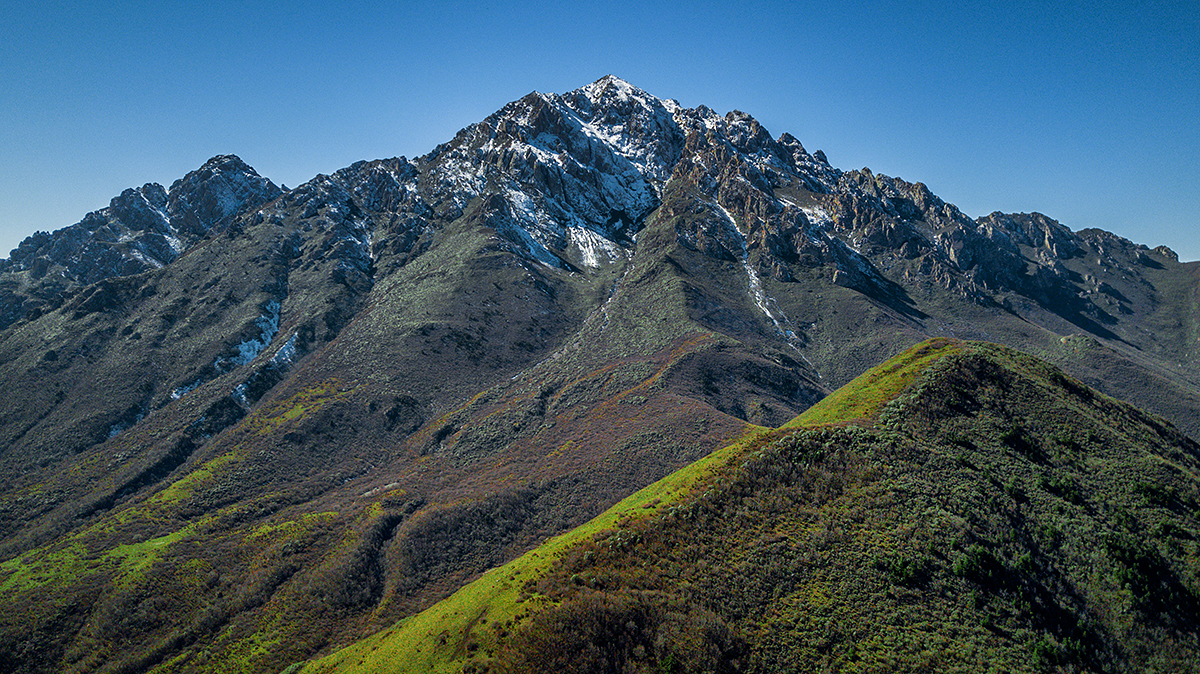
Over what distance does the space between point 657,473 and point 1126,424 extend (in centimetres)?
5581

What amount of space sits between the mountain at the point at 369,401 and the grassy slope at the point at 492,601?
1778 centimetres

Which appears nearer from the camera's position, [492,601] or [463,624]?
[463,624]

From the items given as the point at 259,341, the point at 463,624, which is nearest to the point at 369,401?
the point at 259,341

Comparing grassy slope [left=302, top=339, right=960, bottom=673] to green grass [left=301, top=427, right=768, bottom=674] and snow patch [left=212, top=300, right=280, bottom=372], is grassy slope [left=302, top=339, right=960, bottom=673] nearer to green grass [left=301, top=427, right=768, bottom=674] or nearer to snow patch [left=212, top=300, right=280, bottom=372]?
green grass [left=301, top=427, right=768, bottom=674]

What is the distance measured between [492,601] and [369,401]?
90.6m

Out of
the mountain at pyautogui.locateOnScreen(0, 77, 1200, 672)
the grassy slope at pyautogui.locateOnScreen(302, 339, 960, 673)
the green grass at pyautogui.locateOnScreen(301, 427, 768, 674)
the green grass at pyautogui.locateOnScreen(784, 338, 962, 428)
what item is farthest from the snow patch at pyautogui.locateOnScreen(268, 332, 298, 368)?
the green grass at pyautogui.locateOnScreen(784, 338, 962, 428)

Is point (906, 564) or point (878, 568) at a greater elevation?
point (906, 564)

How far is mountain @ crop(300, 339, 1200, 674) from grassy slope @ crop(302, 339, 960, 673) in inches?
10.0

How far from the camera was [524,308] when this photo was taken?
160 metres

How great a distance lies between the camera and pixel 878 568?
118 feet

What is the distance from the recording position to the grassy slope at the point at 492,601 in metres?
34.6

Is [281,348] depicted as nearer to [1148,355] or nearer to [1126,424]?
[1126,424]

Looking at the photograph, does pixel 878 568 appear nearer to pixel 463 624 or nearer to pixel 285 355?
pixel 463 624

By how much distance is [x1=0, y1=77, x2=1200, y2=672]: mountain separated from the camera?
2527 inches
